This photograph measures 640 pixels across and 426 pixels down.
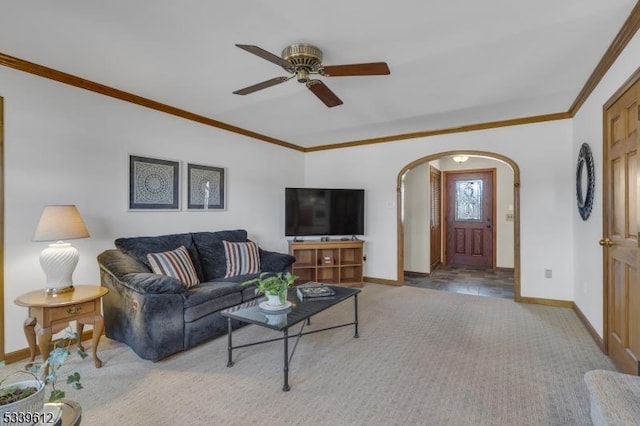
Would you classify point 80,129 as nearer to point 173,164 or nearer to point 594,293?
point 173,164

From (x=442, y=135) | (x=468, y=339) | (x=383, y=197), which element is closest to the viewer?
(x=468, y=339)

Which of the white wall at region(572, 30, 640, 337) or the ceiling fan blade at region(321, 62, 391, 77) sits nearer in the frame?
the ceiling fan blade at region(321, 62, 391, 77)

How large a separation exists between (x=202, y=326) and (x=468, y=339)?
245cm

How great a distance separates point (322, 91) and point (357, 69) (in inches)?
19.7

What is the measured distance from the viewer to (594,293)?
315cm

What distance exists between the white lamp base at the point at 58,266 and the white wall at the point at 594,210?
4.31 meters

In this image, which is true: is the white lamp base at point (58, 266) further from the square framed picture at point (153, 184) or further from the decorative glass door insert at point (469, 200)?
the decorative glass door insert at point (469, 200)

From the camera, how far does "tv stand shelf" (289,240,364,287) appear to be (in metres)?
5.15

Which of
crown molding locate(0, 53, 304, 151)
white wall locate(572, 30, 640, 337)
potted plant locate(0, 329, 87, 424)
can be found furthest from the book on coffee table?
crown molding locate(0, 53, 304, 151)

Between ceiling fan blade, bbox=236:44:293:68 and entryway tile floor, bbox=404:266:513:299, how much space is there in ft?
13.6

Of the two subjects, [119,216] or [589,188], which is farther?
[119,216]

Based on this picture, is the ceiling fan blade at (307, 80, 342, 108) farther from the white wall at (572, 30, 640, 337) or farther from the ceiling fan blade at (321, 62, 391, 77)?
the white wall at (572, 30, 640, 337)

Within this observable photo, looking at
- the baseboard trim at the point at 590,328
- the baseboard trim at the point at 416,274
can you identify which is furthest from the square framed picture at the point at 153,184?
the baseboard trim at the point at 590,328

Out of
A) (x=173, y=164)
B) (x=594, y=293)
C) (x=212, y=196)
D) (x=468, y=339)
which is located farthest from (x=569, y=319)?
(x=173, y=164)
